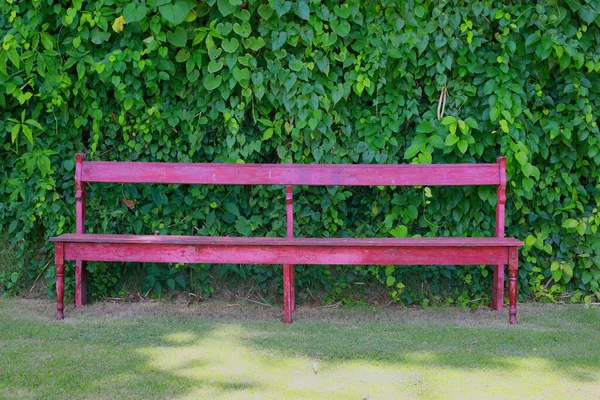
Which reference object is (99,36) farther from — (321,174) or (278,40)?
(321,174)

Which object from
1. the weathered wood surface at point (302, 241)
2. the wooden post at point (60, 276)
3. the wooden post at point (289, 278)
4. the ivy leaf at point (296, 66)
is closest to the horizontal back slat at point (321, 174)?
the wooden post at point (289, 278)

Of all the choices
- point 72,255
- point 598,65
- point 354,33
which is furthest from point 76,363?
point 598,65

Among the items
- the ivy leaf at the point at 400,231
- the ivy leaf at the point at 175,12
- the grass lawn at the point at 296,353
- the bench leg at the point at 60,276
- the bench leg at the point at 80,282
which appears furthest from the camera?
the ivy leaf at the point at 400,231

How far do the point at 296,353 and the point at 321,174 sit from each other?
1.44 m

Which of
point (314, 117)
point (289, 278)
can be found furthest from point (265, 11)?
point (289, 278)

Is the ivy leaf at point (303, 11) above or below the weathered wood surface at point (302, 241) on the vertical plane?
above

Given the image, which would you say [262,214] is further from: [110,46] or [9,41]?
[9,41]

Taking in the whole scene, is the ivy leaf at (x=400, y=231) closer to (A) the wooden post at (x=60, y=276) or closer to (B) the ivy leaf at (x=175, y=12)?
(B) the ivy leaf at (x=175, y=12)

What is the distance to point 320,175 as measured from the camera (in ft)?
16.5

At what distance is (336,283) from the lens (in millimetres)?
5352

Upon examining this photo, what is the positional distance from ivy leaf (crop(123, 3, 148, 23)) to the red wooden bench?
0.96m

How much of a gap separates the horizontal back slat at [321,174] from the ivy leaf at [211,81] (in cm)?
54

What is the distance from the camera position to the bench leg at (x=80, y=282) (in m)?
5.05

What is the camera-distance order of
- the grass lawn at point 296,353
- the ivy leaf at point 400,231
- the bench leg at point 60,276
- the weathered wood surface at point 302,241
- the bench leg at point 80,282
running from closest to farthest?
the grass lawn at point 296,353, the weathered wood surface at point 302,241, the bench leg at point 60,276, the bench leg at point 80,282, the ivy leaf at point 400,231
